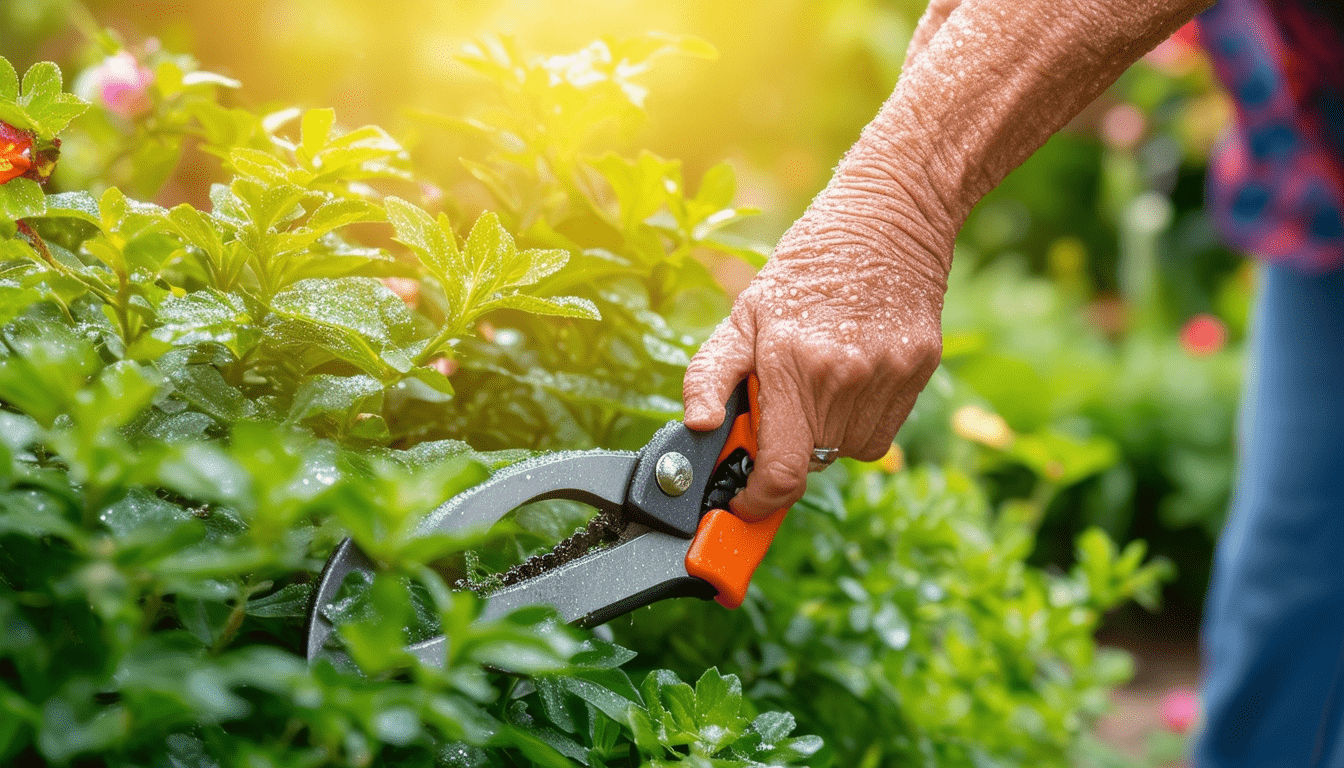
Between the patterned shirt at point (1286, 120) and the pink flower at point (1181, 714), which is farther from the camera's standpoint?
the pink flower at point (1181, 714)

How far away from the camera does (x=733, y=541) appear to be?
0.92 metres

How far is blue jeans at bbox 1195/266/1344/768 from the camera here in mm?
2180

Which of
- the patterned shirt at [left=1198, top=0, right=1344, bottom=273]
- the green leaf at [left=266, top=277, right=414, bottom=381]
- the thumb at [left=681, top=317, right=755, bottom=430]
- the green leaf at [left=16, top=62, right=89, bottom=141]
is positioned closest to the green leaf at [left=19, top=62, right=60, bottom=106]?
the green leaf at [left=16, top=62, right=89, bottom=141]

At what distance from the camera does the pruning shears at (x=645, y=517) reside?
787mm

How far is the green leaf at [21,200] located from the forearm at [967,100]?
65 cm

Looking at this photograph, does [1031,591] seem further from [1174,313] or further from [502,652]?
[1174,313]

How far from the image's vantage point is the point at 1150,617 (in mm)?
3949

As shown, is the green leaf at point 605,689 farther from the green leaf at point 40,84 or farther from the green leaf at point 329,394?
the green leaf at point 40,84

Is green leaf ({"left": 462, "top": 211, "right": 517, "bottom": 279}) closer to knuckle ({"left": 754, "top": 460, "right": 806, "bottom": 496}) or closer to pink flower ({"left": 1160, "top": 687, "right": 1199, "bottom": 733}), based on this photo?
knuckle ({"left": 754, "top": 460, "right": 806, "bottom": 496})

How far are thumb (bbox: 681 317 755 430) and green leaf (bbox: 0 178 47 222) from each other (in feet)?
1.74

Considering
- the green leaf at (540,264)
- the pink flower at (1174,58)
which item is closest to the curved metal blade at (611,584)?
the green leaf at (540,264)

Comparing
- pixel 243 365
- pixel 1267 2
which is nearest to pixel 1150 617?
pixel 1267 2

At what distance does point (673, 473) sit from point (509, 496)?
0.16 metres

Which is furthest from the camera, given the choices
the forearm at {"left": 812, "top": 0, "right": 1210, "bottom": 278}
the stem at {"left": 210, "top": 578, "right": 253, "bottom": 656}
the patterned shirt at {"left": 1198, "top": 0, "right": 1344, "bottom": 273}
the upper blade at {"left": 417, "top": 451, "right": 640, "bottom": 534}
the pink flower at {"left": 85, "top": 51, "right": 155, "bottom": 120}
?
the patterned shirt at {"left": 1198, "top": 0, "right": 1344, "bottom": 273}
